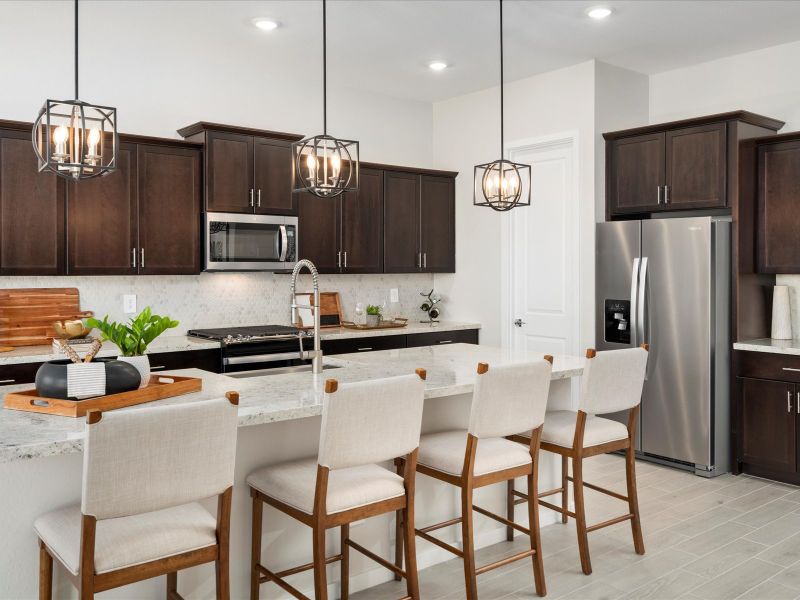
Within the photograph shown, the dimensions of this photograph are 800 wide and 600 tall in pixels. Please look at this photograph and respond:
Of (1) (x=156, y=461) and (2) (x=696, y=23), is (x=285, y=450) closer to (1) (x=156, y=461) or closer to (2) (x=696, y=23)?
(1) (x=156, y=461)

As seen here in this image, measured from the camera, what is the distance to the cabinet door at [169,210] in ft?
15.1

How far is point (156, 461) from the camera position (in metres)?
1.90

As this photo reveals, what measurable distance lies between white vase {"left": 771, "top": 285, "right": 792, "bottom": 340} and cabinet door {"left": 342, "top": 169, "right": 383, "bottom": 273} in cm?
294

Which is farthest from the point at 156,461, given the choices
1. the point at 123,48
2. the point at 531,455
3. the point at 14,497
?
the point at 123,48

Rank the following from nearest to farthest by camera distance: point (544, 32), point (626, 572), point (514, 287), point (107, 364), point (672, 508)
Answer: point (107, 364) → point (626, 572) → point (672, 508) → point (544, 32) → point (514, 287)

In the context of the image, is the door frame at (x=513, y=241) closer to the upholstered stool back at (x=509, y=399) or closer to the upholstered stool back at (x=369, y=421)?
the upholstered stool back at (x=509, y=399)

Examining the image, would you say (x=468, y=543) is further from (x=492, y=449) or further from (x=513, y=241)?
(x=513, y=241)

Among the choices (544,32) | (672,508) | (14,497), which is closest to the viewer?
(14,497)

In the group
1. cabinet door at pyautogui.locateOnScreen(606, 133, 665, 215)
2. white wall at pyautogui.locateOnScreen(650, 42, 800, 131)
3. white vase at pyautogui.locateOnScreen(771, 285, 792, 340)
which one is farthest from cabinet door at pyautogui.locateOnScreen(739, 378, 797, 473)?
white wall at pyautogui.locateOnScreen(650, 42, 800, 131)

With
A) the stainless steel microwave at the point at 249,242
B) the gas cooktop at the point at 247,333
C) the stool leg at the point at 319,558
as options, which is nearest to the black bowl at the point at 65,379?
the stool leg at the point at 319,558

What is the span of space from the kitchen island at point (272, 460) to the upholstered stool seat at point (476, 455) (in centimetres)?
→ 22

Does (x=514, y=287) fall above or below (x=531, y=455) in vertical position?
above

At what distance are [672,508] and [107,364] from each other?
3.16 meters

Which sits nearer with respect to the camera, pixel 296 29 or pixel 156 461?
pixel 156 461
